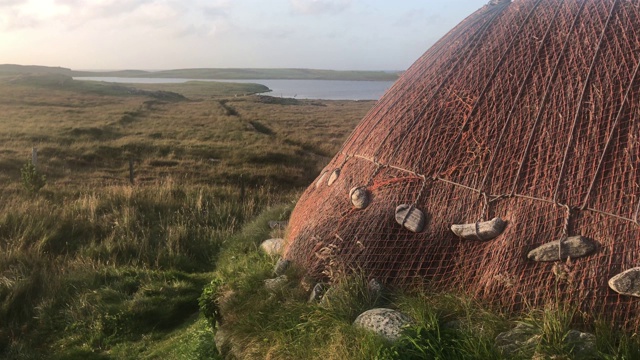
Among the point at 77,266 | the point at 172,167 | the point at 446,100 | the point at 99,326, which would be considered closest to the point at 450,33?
the point at 446,100

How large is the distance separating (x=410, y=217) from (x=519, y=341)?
161 cm

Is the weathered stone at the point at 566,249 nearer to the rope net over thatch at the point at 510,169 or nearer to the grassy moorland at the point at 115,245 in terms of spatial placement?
the rope net over thatch at the point at 510,169

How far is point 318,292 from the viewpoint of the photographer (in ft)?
17.1

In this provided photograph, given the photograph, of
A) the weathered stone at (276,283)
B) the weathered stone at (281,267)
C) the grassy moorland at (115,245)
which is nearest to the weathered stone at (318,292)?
the weathered stone at (276,283)

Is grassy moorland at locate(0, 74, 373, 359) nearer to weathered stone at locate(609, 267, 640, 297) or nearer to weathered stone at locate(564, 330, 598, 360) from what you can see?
weathered stone at locate(564, 330, 598, 360)

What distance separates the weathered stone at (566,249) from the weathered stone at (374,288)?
4.59 ft

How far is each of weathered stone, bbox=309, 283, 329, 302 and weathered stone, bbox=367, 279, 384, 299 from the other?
49cm

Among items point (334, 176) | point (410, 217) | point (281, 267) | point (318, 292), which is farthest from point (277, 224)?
point (410, 217)

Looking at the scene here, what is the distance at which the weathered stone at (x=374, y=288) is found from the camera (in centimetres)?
495

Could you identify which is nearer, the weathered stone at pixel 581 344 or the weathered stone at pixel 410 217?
the weathered stone at pixel 581 344

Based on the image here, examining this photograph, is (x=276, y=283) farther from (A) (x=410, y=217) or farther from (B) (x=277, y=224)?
(B) (x=277, y=224)

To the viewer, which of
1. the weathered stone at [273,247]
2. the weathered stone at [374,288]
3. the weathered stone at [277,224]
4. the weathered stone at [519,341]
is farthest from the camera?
the weathered stone at [277,224]

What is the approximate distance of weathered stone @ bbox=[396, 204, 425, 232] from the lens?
16.9ft

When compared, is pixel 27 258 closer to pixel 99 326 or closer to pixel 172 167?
pixel 99 326
